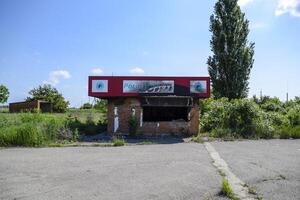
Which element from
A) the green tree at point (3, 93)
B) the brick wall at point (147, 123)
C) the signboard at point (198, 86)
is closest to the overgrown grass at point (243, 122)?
the brick wall at point (147, 123)

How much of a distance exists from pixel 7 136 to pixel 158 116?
11960mm

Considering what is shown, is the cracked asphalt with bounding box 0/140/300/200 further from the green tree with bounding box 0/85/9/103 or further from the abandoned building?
the green tree with bounding box 0/85/9/103

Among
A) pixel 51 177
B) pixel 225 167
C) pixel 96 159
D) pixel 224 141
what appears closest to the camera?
pixel 51 177

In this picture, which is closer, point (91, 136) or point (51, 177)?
point (51, 177)

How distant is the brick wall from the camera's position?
27234 mm

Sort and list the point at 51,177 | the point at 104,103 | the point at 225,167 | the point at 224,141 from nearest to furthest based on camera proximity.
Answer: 1. the point at 51,177
2. the point at 225,167
3. the point at 224,141
4. the point at 104,103

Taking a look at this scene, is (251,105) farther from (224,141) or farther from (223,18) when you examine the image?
(223,18)

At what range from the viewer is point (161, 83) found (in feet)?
88.8

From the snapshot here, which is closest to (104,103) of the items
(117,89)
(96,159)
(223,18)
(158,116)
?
(158,116)

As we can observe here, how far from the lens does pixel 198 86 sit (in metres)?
26.9

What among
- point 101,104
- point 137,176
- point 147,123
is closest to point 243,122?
point 147,123

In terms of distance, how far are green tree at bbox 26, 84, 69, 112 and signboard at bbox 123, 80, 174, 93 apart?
46286 millimetres

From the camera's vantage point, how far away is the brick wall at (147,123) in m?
27.2

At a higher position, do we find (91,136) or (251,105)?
(251,105)
